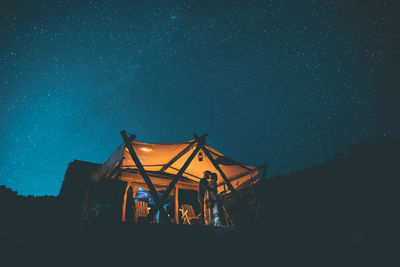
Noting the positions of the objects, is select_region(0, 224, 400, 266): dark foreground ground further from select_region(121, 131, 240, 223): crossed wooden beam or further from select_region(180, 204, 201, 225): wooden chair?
select_region(180, 204, 201, 225): wooden chair

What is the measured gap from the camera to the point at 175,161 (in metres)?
6.60

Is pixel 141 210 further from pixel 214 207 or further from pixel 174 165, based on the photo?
pixel 214 207

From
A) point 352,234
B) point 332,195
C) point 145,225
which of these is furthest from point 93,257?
point 332,195

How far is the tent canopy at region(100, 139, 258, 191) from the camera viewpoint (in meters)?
4.94

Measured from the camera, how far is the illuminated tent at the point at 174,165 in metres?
4.73

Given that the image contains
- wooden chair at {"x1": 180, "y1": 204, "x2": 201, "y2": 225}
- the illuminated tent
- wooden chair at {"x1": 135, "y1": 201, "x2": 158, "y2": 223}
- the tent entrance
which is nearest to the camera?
the illuminated tent

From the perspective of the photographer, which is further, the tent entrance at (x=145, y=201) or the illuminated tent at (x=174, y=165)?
the tent entrance at (x=145, y=201)

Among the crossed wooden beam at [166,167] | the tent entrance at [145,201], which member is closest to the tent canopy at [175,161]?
the crossed wooden beam at [166,167]

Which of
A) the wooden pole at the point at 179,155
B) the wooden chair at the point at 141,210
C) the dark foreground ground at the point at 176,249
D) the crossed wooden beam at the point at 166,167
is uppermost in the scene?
the wooden pole at the point at 179,155

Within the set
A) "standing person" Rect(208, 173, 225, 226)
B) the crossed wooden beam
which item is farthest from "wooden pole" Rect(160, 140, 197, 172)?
"standing person" Rect(208, 173, 225, 226)

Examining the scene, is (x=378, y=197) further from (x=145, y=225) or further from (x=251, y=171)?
(x=145, y=225)

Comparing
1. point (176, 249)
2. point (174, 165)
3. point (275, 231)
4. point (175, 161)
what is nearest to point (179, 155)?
point (175, 161)

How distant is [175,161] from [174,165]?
0.42m

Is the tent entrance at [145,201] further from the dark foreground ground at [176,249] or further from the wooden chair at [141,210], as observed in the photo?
the dark foreground ground at [176,249]
